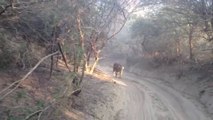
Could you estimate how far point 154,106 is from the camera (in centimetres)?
1845

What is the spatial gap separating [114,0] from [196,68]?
27.4 ft

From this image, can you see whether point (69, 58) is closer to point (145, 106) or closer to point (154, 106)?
point (145, 106)

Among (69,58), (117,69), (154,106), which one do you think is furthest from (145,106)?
(117,69)

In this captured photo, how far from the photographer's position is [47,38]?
15312mm

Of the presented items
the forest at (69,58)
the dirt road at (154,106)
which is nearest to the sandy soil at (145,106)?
the dirt road at (154,106)

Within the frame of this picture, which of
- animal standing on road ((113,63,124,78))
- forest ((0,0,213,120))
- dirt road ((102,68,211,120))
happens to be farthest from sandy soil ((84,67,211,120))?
animal standing on road ((113,63,124,78))

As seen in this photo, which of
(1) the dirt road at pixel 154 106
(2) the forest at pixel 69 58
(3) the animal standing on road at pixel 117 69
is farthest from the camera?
(3) the animal standing on road at pixel 117 69

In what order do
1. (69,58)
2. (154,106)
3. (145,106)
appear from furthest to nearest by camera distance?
(154,106)
(145,106)
(69,58)

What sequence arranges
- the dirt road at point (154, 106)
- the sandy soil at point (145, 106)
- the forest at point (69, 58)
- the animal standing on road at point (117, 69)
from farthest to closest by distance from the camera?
the animal standing on road at point (117, 69) → the dirt road at point (154, 106) → the sandy soil at point (145, 106) → the forest at point (69, 58)

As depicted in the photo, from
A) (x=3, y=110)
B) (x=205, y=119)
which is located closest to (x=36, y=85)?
(x=3, y=110)

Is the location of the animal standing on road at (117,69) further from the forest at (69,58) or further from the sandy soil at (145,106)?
the sandy soil at (145,106)

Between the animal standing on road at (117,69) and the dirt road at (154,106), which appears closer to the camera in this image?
the dirt road at (154,106)

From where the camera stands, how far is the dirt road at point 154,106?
53.6ft

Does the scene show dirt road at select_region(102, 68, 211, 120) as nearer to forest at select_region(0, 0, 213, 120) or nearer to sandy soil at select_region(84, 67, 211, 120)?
sandy soil at select_region(84, 67, 211, 120)
